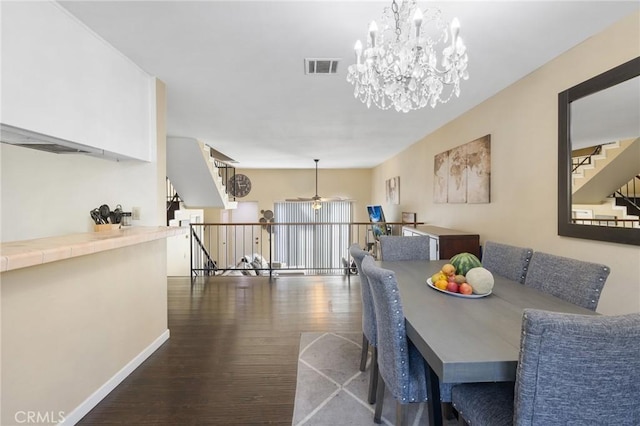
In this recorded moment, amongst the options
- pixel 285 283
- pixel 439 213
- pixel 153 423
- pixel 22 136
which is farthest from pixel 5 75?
pixel 439 213

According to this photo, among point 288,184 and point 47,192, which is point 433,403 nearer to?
point 47,192

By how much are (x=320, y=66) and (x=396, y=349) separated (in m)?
2.20

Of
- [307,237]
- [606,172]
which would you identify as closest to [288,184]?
[307,237]

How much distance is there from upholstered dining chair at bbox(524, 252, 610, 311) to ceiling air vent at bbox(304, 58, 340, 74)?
2.08 m

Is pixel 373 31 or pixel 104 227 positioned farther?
pixel 104 227

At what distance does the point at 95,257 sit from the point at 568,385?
99.5 inches

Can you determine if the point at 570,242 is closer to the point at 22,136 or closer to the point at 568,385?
the point at 568,385

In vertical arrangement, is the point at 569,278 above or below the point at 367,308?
above

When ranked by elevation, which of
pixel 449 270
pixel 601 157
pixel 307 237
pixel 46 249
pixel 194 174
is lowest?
pixel 307 237

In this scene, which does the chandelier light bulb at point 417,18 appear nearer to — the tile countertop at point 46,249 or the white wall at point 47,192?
the tile countertop at point 46,249

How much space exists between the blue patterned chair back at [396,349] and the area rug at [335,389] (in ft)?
1.72

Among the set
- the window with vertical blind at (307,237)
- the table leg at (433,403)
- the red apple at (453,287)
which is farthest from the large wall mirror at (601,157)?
the window with vertical blind at (307,237)

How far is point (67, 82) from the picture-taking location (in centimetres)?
181

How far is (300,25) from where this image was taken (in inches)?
74.7
